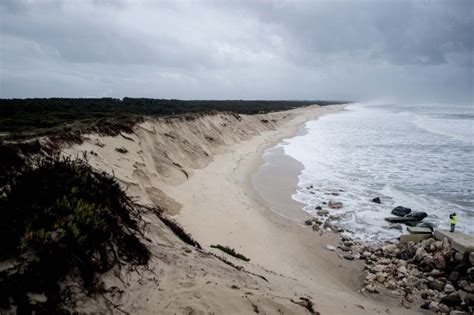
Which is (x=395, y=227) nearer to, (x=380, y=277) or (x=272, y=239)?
(x=380, y=277)

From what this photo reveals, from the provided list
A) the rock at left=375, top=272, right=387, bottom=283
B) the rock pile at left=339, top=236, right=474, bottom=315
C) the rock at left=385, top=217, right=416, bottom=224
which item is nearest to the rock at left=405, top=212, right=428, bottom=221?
the rock at left=385, top=217, right=416, bottom=224

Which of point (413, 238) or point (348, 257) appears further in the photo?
point (413, 238)

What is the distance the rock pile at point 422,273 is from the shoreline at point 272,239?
448mm

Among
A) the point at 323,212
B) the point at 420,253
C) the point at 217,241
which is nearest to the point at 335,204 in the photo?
the point at 323,212

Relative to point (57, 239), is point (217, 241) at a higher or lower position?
lower

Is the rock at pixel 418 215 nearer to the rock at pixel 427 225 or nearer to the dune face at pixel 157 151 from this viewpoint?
the rock at pixel 427 225

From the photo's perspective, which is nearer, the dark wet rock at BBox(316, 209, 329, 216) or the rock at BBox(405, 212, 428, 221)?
the rock at BBox(405, 212, 428, 221)

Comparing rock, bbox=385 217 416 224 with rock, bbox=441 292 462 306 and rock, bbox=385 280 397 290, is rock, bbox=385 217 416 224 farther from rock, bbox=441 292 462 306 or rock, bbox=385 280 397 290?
rock, bbox=441 292 462 306

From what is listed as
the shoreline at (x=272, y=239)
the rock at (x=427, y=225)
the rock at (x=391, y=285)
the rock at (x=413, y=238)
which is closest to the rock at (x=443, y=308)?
the shoreline at (x=272, y=239)

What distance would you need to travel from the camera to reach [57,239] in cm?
393

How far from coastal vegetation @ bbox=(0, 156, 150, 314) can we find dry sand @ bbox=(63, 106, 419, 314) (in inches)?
20.8

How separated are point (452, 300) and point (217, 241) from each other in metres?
6.09

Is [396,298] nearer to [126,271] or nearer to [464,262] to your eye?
[464,262]

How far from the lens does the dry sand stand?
451 centimetres
